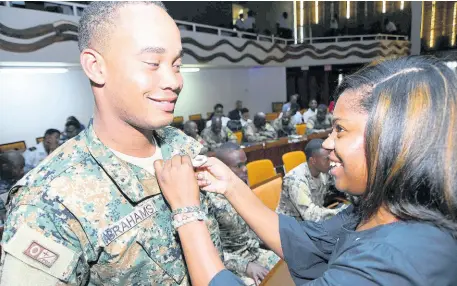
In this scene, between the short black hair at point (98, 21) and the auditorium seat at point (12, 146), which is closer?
the short black hair at point (98, 21)

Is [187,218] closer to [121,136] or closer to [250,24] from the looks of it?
[121,136]

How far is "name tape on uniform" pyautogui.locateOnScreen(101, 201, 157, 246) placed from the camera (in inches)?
36.5

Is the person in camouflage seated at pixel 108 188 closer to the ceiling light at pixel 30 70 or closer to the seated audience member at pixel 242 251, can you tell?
the seated audience member at pixel 242 251

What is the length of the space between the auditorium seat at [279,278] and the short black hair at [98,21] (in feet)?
3.97

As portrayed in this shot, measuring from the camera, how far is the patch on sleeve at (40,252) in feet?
2.68

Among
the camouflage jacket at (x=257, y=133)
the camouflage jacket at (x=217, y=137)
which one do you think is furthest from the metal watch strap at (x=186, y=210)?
the camouflage jacket at (x=257, y=133)

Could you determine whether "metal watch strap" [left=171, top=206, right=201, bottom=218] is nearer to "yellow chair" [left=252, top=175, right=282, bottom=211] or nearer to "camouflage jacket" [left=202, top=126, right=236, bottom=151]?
"yellow chair" [left=252, top=175, right=282, bottom=211]

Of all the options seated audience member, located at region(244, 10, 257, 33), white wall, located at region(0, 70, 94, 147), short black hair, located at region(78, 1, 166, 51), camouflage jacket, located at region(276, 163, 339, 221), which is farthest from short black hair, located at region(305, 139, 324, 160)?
seated audience member, located at region(244, 10, 257, 33)

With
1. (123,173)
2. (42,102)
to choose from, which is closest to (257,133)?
(42,102)

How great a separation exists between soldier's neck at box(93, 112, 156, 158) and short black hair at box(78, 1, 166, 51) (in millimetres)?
225

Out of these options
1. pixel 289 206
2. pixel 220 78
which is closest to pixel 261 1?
pixel 220 78

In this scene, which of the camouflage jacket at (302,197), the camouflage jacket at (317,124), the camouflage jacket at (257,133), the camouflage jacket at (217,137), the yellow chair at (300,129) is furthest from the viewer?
the camouflage jacket at (317,124)

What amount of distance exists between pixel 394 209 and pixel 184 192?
22.2 inches

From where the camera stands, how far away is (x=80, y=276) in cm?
91
